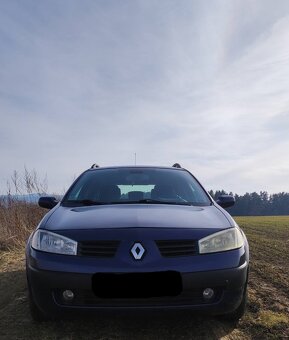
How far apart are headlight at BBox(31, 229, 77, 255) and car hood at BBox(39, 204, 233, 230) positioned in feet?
0.28

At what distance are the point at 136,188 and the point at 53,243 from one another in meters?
1.77

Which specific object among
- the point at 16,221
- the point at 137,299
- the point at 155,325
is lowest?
the point at 155,325

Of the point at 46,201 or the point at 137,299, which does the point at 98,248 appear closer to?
the point at 137,299

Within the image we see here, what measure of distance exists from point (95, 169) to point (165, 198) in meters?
1.36

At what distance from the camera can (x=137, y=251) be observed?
329 cm

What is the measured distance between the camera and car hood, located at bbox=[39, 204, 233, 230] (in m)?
3.54

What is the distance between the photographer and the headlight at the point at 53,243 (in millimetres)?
3380

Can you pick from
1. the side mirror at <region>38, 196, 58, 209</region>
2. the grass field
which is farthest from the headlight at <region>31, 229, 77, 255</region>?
the side mirror at <region>38, 196, 58, 209</region>

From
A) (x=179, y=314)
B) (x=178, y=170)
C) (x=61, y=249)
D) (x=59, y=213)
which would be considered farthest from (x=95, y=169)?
(x=179, y=314)

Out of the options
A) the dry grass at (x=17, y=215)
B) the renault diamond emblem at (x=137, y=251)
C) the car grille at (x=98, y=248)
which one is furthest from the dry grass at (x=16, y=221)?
the renault diamond emblem at (x=137, y=251)

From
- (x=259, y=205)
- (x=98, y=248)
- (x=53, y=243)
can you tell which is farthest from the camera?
(x=259, y=205)

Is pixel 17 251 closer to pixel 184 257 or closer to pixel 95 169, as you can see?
pixel 95 169

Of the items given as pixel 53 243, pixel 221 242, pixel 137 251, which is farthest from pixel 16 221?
pixel 221 242

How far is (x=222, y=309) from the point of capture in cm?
339
